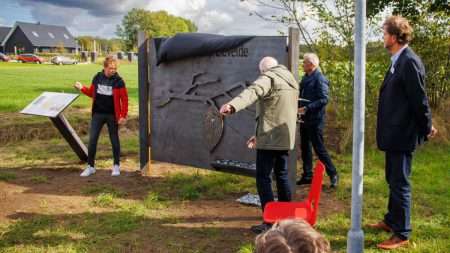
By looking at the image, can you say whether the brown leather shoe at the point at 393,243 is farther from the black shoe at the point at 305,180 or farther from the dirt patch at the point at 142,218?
the black shoe at the point at 305,180

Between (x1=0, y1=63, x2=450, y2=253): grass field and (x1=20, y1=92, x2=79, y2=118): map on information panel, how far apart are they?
3.14 ft

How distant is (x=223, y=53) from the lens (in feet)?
20.9

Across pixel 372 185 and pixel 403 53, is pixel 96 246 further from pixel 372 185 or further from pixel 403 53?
pixel 372 185

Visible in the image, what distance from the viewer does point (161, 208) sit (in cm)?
586

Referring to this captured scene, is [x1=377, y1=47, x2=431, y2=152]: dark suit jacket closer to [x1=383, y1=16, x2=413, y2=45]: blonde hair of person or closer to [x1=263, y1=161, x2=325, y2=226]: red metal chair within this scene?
[x1=383, y1=16, x2=413, y2=45]: blonde hair of person

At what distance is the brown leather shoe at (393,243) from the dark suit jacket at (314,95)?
220 centimetres

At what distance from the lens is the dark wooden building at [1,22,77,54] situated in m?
85.4

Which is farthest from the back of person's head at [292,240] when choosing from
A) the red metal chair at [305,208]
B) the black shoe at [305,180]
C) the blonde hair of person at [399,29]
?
the black shoe at [305,180]

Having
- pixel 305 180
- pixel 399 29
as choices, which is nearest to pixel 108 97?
pixel 305 180

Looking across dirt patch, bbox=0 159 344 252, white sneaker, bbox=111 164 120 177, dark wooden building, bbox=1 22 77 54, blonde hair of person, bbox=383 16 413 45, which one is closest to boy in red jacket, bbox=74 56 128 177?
white sneaker, bbox=111 164 120 177

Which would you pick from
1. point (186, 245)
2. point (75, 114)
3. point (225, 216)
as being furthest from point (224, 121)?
point (75, 114)

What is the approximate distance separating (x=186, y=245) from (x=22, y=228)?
1.85m

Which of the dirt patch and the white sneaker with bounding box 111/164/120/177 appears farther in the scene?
the white sneaker with bounding box 111/164/120/177

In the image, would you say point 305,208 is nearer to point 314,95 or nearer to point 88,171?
point 314,95
